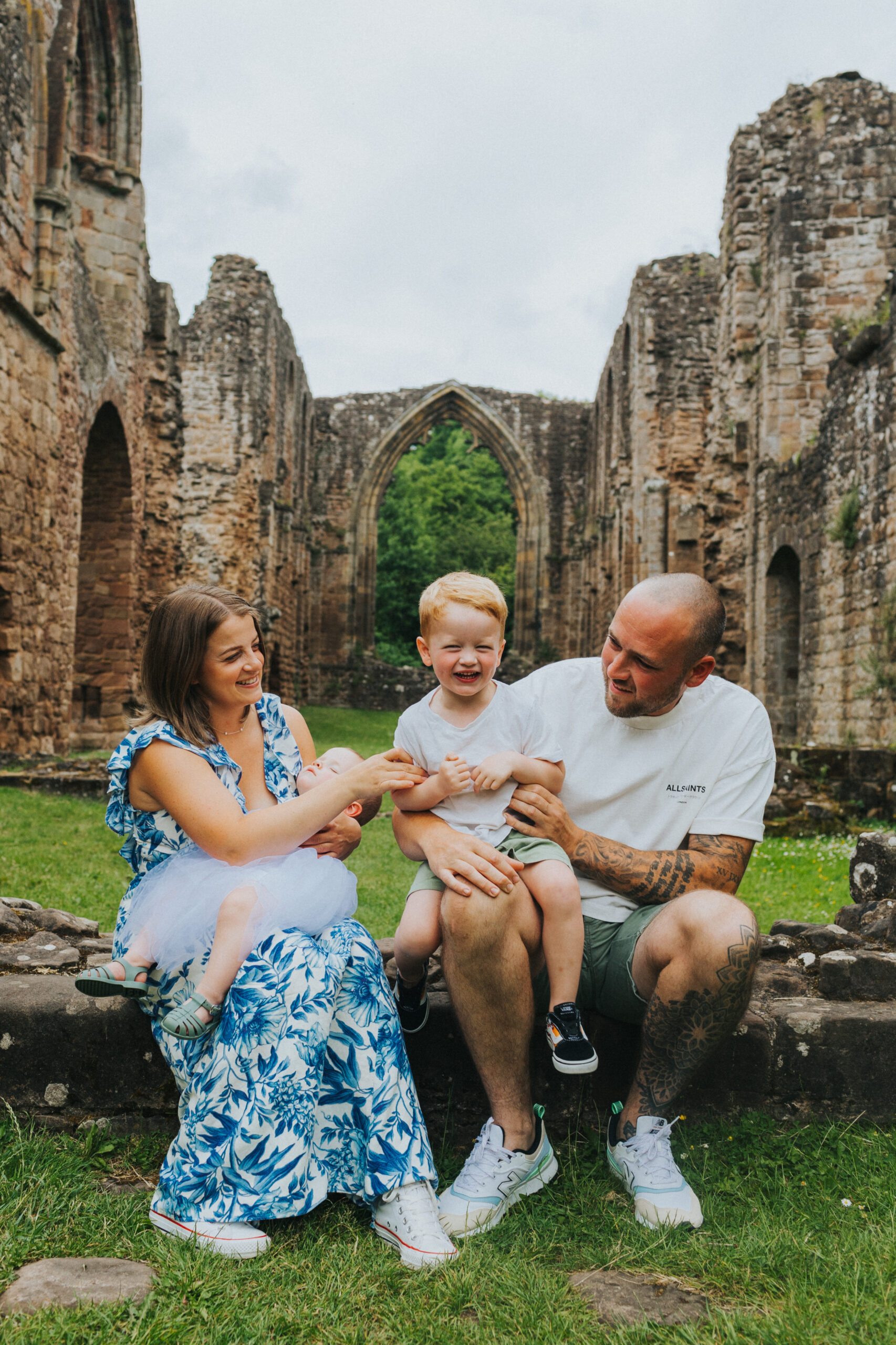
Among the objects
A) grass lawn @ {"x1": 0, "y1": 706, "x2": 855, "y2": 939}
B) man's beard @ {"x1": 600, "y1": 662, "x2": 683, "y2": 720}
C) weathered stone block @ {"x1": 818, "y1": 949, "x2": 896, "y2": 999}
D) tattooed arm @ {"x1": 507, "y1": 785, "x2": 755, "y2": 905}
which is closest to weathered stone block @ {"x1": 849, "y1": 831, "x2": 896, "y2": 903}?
weathered stone block @ {"x1": 818, "y1": 949, "x2": 896, "y2": 999}

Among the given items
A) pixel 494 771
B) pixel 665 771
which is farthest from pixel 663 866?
pixel 494 771

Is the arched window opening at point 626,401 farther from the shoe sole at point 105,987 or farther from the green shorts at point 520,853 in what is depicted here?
the shoe sole at point 105,987

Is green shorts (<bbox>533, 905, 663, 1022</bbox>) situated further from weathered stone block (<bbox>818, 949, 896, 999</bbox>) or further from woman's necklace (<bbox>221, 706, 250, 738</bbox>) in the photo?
woman's necklace (<bbox>221, 706, 250, 738</bbox>)

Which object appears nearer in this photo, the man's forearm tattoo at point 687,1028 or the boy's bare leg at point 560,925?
the man's forearm tattoo at point 687,1028

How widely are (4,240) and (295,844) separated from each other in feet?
28.0

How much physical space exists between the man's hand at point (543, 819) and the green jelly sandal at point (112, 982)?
0.98 metres

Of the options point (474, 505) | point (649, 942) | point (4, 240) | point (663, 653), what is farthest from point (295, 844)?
point (474, 505)

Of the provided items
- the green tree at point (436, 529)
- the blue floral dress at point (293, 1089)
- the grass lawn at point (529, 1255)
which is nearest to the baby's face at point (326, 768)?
the blue floral dress at point (293, 1089)

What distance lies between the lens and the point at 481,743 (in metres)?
2.50

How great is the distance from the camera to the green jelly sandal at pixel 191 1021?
1.98 metres

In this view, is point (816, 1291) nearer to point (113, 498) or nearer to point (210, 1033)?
point (210, 1033)

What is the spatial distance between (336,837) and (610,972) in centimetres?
80

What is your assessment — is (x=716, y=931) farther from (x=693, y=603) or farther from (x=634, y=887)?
(x=693, y=603)

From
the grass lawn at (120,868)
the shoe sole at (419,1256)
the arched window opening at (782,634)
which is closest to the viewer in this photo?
the shoe sole at (419,1256)
